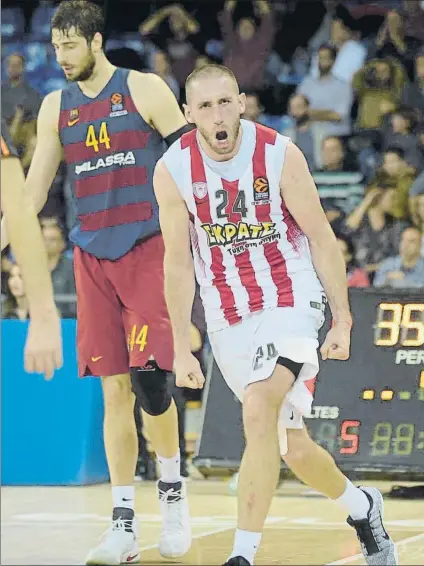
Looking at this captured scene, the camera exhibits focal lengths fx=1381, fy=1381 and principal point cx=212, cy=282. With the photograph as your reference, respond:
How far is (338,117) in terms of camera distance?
13.3m

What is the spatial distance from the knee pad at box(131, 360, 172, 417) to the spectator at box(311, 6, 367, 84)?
786 cm

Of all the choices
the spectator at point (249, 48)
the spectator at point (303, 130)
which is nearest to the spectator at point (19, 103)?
the spectator at point (249, 48)

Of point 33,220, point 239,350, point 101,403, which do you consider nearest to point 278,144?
point 239,350

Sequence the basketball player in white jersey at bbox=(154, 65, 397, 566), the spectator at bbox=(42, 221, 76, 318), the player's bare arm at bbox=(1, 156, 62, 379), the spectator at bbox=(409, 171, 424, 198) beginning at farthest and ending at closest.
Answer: the spectator at bbox=(409, 171, 424, 198), the spectator at bbox=(42, 221, 76, 318), the basketball player in white jersey at bbox=(154, 65, 397, 566), the player's bare arm at bbox=(1, 156, 62, 379)

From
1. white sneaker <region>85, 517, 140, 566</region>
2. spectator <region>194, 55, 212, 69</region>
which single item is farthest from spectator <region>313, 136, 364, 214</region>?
white sneaker <region>85, 517, 140, 566</region>

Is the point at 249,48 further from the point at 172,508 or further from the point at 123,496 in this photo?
the point at 123,496

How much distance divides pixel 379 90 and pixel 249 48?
5.83 ft

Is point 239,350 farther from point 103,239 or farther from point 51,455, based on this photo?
point 51,455

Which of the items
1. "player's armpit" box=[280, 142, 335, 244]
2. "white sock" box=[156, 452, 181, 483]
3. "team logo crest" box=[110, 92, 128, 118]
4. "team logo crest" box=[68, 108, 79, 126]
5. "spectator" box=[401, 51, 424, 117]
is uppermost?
"team logo crest" box=[110, 92, 128, 118]

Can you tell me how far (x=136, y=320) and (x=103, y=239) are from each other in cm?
39

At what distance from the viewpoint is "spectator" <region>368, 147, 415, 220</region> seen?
11414mm

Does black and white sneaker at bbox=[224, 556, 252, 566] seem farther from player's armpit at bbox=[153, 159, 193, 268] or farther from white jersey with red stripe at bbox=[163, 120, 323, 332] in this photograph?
player's armpit at bbox=[153, 159, 193, 268]

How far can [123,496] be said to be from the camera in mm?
5984

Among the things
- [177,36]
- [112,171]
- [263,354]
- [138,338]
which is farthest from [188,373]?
[177,36]
